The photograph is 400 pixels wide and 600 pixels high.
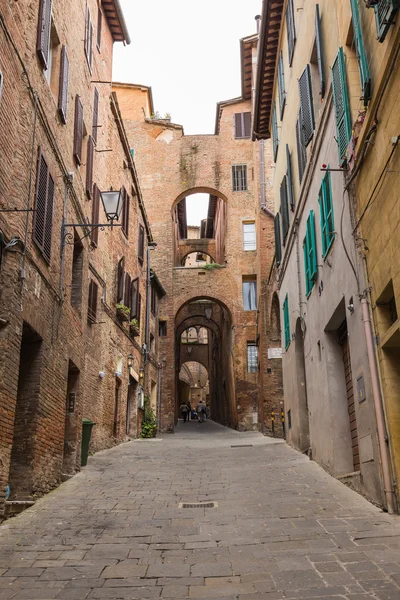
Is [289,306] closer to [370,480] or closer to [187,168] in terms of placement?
[370,480]

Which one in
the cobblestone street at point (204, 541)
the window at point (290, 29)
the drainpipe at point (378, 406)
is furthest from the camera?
the window at point (290, 29)

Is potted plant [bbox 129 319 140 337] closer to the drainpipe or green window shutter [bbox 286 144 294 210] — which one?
green window shutter [bbox 286 144 294 210]

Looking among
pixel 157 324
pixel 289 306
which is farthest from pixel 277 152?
pixel 157 324

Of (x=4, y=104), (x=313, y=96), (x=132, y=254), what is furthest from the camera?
(x=132, y=254)

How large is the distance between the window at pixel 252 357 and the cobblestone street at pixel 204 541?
17.8 m

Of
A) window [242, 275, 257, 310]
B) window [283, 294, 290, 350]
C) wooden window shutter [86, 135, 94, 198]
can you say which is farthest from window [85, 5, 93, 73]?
window [242, 275, 257, 310]

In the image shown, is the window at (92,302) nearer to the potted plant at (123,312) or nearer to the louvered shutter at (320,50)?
the potted plant at (123,312)

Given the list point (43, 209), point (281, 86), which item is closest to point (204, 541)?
point (43, 209)

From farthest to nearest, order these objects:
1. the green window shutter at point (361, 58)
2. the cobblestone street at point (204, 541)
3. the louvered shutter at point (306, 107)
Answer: the louvered shutter at point (306, 107)
the green window shutter at point (361, 58)
the cobblestone street at point (204, 541)

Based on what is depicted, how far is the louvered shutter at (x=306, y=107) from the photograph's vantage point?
1127cm

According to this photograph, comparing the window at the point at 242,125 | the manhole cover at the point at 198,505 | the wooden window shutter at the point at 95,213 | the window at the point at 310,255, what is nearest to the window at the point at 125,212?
the wooden window shutter at the point at 95,213

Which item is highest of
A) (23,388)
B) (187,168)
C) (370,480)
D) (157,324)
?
(187,168)

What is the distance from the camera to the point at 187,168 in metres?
31.9

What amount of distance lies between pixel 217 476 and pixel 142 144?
2455 cm
